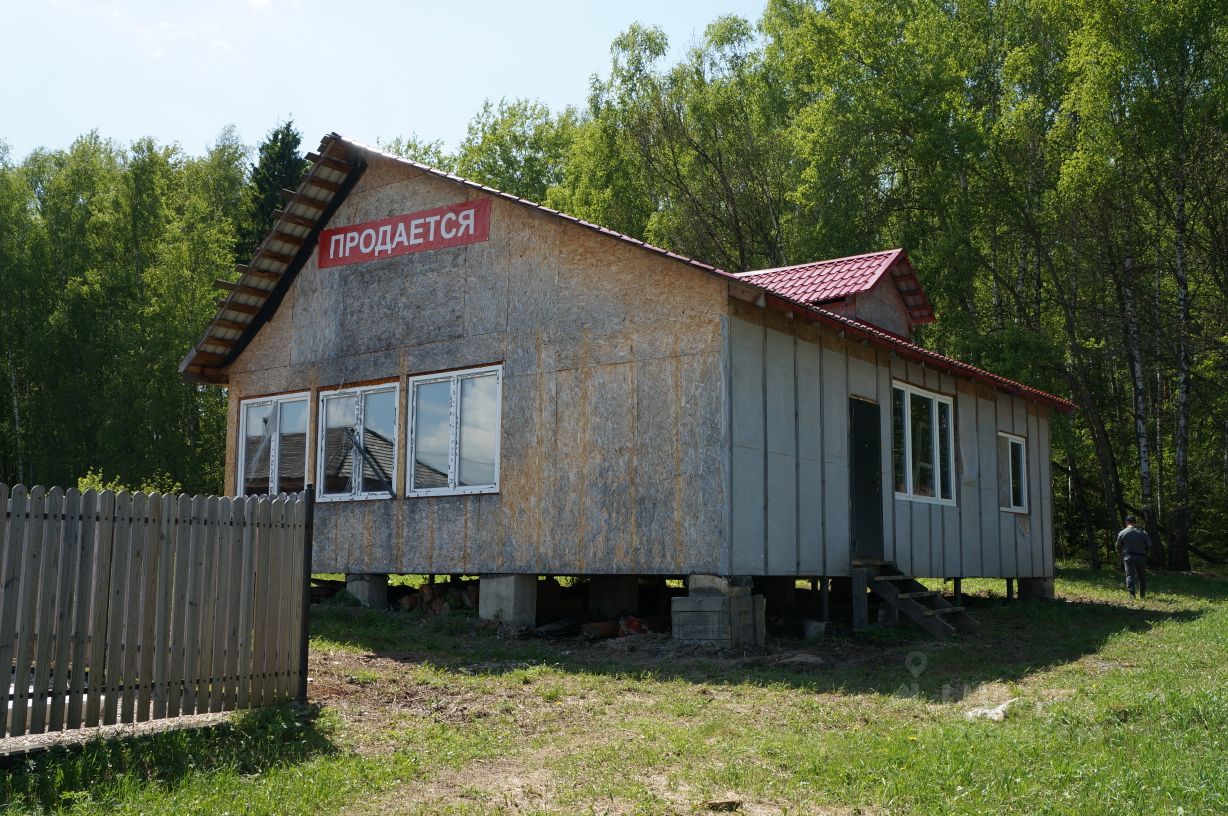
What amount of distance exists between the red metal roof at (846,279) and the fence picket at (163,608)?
1255cm

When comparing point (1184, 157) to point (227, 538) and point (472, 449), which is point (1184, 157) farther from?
point (227, 538)

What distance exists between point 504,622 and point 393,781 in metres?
8.27

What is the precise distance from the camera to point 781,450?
46.8 feet

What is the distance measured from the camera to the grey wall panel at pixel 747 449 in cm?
1345

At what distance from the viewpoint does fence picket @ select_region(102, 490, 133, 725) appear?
24.4 feet

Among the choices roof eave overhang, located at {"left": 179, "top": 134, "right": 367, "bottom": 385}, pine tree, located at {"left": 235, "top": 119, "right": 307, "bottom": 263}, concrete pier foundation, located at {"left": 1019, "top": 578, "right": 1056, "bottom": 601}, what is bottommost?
concrete pier foundation, located at {"left": 1019, "top": 578, "right": 1056, "bottom": 601}

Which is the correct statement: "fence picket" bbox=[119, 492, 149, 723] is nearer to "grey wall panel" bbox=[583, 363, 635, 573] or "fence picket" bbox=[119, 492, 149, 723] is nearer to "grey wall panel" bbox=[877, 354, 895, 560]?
"grey wall panel" bbox=[583, 363, 635, 573]

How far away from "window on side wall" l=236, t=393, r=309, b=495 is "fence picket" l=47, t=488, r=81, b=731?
1030 centimetres

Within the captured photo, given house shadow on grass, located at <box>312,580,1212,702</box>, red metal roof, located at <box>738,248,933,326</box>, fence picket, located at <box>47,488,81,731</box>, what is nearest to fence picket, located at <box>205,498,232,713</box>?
fence picket, located at <box>47,488,81,731</box>

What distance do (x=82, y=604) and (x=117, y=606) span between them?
247mm

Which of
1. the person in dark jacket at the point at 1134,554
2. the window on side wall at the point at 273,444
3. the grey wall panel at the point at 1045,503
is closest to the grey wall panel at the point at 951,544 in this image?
the grey wall panel at the point at 1045,503

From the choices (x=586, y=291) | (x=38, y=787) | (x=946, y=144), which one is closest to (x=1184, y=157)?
(x=946, y=144)

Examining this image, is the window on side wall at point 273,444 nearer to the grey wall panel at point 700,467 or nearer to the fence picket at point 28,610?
the grey wall panel at point 700,467

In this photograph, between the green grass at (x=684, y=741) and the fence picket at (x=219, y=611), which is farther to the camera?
the fence picket at (x=219, y=611)
